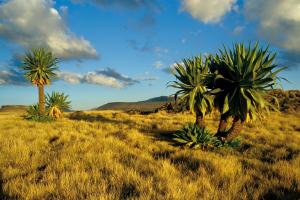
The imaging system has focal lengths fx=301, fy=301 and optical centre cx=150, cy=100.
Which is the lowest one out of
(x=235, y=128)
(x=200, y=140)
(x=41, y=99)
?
(x=200, y=140)

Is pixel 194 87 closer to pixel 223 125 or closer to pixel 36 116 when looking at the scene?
pixel 223 125

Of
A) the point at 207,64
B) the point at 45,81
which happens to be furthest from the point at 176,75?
the point at 45,81

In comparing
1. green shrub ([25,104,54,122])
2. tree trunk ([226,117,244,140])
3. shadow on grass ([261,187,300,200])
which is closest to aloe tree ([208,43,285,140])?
tree trunk ([226,117,244,140])

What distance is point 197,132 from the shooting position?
527 inches

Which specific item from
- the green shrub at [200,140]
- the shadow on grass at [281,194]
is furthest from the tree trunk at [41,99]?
the shadow on grass at [281,194]

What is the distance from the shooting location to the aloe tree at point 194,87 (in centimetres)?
1371

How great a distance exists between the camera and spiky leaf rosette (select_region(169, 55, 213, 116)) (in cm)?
1371

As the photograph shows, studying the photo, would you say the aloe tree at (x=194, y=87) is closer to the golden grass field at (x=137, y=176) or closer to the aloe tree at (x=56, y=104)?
the golden grass field at (x=137, y=176)

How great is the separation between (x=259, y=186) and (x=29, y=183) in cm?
511

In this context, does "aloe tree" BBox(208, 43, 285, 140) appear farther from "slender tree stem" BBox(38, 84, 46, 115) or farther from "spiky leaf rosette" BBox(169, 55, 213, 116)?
"slender tree stem" BBox(38, 84, 46, 115)

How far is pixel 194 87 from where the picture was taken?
45.7 feet

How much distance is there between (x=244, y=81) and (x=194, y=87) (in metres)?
2.43

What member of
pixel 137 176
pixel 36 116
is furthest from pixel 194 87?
pixel 36 116

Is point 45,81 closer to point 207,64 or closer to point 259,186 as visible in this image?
point 207,64
